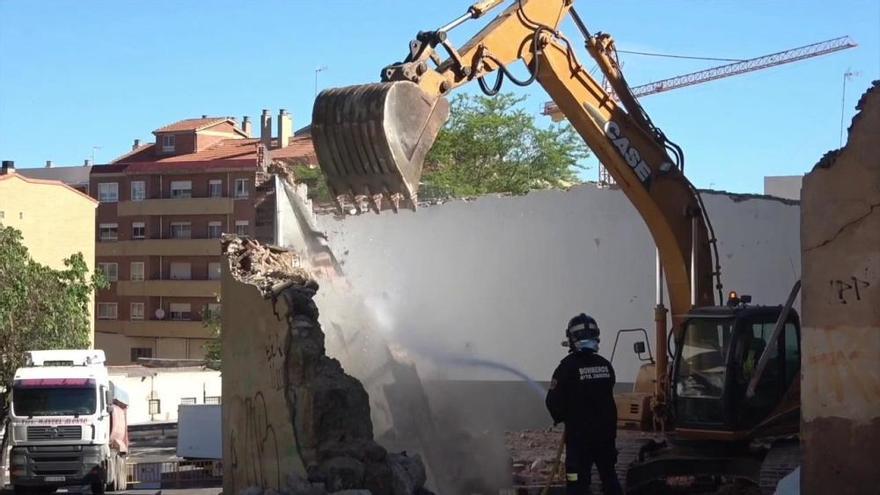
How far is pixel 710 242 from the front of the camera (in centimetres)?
1521

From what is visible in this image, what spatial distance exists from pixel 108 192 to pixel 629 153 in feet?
208

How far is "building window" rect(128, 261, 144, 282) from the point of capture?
7219 cm

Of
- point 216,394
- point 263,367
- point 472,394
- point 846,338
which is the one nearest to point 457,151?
point 216,394

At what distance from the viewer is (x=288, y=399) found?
13.0m

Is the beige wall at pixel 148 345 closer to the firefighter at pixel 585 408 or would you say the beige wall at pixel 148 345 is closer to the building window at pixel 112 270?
the building window at pixel 112 270

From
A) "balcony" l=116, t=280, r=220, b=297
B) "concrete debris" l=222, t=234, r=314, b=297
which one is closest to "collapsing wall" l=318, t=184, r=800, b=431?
"concrete debris" l=222, t=234, r=314, b=297

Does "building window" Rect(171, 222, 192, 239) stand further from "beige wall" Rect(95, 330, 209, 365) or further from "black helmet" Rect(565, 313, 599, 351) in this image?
"black helmet" Rect(565, 313, 599, 351)

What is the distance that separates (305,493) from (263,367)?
2.51m

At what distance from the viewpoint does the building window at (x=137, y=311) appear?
72062 mm

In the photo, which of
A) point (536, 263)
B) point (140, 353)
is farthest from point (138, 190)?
point (536, 263)

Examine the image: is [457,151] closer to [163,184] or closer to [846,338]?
[163,184]

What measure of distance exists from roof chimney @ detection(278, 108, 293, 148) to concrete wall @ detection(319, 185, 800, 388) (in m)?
42.7

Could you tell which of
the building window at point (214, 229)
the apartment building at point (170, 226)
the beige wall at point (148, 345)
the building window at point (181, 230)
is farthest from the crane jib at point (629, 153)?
the building window at point (181, 230)

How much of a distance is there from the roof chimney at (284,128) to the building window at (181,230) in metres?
7.13
